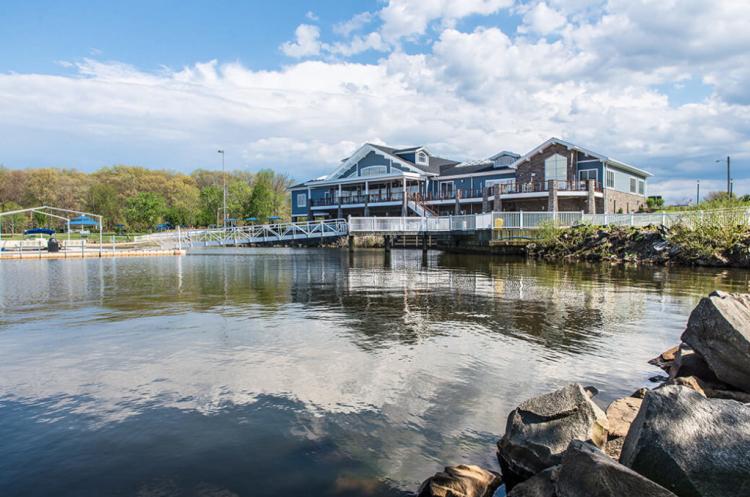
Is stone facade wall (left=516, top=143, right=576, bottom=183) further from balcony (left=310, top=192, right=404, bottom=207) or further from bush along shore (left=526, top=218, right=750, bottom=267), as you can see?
bush along shore (left=526, top=218, right=750, bottom=267)

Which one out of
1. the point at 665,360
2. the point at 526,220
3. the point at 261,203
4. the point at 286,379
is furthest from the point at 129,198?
the point at 665,360

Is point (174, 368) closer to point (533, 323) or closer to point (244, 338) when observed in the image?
point (244, 338)

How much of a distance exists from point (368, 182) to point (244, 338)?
162 feet

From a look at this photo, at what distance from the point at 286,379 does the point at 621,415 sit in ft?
14.5

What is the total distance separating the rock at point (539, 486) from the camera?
388cm

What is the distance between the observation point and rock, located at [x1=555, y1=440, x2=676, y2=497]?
10.2 feet

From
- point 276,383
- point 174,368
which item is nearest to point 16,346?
point 174,368

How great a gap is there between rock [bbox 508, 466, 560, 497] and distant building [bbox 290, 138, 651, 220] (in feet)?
137

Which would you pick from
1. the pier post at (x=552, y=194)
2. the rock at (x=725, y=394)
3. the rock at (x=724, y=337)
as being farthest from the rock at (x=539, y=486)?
the pier post at (x=552, y=194)

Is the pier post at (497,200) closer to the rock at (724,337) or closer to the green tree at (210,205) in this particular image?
the rock at (724,337)

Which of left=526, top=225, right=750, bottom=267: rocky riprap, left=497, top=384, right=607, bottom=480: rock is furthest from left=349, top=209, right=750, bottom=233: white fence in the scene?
left=497, top=384, right=607, bottom=480: rock

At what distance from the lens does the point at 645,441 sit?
3469mm

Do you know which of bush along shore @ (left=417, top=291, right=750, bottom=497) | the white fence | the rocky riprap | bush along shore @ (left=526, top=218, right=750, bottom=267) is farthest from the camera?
the white fence

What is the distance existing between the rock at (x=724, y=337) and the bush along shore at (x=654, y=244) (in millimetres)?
22483
